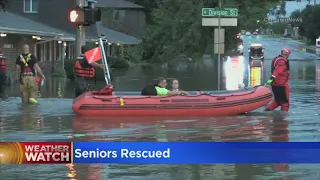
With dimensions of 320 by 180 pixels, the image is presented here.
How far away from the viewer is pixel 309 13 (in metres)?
101

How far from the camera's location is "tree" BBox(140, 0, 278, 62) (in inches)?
1538

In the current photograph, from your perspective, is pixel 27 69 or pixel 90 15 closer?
pixel 90 15

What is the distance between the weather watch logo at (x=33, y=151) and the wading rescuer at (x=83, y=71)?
9757mm

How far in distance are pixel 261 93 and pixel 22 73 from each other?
20.6ft

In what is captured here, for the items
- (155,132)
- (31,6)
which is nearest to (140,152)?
(155,132)

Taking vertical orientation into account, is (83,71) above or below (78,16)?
below

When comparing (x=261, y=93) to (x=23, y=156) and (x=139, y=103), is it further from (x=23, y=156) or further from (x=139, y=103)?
(x=23, y=156)

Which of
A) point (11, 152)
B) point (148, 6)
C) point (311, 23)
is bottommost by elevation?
point (11, 152)

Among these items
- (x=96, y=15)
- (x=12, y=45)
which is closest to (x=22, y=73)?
(x=96, y=15)

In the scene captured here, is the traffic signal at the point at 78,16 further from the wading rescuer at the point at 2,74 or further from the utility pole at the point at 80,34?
the wading rescuer at the point at 2,74

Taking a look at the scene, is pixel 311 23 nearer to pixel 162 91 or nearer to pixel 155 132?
pixel 162 91

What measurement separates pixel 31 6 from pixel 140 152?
44870 mm

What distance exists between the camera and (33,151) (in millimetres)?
6344

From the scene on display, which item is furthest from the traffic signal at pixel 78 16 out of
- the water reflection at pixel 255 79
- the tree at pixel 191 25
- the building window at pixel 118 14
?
the building window at pixel 118 14
